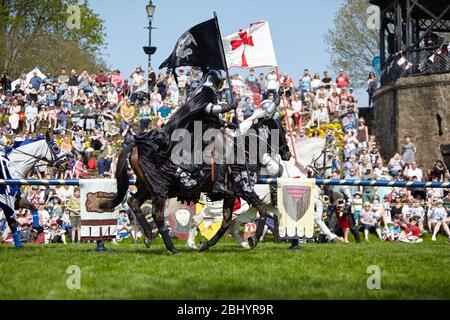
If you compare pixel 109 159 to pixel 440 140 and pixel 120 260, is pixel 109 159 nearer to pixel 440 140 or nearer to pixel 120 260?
pixel 440 140

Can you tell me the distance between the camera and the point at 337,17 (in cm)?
5928

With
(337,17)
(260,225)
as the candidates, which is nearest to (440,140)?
(260,225)

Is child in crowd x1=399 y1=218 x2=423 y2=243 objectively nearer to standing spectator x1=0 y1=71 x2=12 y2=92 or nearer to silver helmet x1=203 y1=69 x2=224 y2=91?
silver helmet x1=203 y1=69 x2=224 y2=91

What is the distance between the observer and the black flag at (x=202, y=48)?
14445 mm

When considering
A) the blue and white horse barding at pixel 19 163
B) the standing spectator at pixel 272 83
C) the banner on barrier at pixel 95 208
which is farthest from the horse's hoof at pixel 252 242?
the standing spectator at pixel 272 83

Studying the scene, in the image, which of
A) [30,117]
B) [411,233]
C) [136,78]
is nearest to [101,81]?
[136,78]

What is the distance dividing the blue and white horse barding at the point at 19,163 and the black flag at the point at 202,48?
149 inches

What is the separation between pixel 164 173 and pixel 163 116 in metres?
17.4

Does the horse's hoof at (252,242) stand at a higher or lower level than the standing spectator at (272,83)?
lower

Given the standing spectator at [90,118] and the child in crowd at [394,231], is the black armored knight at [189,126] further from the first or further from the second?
the standing spectator at [90,118]

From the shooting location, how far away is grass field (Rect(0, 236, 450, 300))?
9.12 metres

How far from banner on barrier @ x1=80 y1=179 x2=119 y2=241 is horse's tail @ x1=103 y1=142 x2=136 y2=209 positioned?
14 cm

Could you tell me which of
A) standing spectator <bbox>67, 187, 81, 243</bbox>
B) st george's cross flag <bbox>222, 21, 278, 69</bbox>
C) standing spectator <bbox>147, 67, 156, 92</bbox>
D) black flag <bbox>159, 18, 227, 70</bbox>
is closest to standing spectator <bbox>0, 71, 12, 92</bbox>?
standing spectator <bbox>147, 67, 156, 92</bbox>

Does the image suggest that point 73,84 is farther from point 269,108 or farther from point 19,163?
point 269,108
